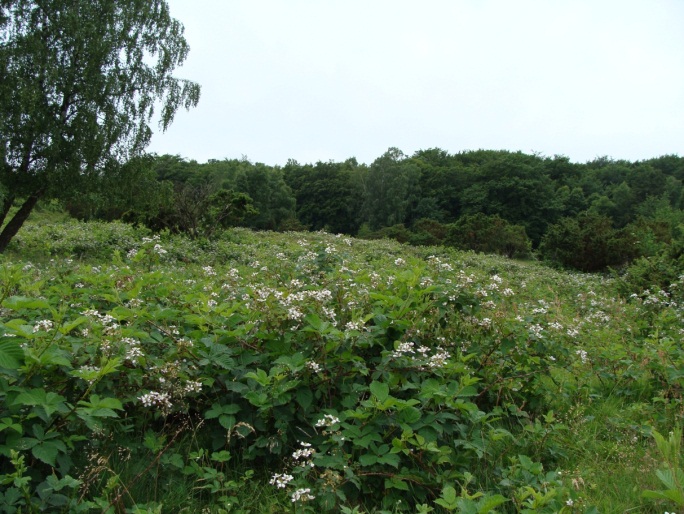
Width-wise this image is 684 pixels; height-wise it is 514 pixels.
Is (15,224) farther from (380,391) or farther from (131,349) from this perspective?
(380,391)

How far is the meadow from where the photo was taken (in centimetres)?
183

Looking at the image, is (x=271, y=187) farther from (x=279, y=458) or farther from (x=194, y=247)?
(x=279, y=458)

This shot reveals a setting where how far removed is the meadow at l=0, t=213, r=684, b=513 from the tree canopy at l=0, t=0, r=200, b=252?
39.2 ft

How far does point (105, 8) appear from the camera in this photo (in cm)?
1400

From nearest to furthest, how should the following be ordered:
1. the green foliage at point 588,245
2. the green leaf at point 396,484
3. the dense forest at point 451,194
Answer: the green leaf at point 396,484 < the green foliage at point 588,245 < the dense forest at point 451,194

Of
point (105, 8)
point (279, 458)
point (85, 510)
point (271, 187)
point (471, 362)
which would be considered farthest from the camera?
point (271, 187)

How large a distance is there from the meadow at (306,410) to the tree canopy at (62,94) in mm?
11950

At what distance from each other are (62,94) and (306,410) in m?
14.8

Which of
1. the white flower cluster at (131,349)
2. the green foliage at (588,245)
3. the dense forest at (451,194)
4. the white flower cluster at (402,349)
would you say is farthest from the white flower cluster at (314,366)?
the dense forest at (451,194)

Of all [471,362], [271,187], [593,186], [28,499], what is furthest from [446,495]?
[593,186]

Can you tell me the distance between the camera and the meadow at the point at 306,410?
1831 millimetres

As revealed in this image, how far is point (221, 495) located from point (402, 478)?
2.67ft

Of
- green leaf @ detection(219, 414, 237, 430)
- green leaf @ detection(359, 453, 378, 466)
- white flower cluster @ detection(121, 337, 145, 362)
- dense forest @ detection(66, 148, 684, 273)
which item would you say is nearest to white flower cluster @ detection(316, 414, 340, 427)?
green leaf @ detection(359, 453, 378, 466)

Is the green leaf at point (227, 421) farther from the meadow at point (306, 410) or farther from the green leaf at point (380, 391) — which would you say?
the green leaf at point (380, 391)
